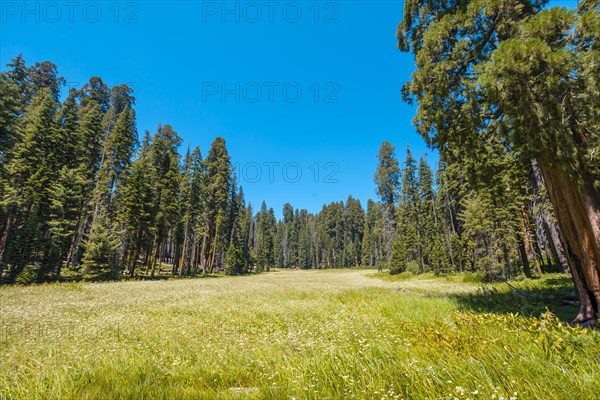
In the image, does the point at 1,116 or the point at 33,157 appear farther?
the point at 33,157

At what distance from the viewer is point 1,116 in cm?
1939

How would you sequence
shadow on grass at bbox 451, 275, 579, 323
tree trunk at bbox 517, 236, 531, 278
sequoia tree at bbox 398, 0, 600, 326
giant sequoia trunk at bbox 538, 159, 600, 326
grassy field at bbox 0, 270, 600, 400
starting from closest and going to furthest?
grassy field at bbox 0, 270, 600, 400 < sequoia tree at bbox 398, 0, 600, 326 < giant sequoia trunk at bbox 538, 159, 600, 326 < shadow on grass at bbox 451, 275, 579, 323 < tree trunk at bbox 517, 236, 531, 278

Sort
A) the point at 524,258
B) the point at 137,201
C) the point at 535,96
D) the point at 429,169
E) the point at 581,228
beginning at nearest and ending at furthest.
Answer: the point at 535,96, the point at 581,228, the point at 524,258, the point at 137,201, the point at 429,169

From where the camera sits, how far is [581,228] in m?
6.23

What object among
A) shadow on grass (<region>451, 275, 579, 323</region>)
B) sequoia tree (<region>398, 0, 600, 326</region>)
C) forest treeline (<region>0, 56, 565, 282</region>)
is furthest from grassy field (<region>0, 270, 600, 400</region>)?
forest treeline (<region>0, 56, 565, 282</region>)

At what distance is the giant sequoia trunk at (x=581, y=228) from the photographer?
598 cm

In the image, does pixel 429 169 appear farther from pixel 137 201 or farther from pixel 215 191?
pixel 137 201

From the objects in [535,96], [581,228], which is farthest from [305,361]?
[581,228]

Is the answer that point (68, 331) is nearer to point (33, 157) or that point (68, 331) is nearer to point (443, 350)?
point (443, 350)

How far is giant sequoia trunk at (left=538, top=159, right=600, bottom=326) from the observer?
5.98 metres

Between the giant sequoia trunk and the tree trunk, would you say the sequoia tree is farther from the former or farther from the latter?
the tree trunk

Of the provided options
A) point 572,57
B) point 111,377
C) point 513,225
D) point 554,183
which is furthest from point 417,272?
point 111,377

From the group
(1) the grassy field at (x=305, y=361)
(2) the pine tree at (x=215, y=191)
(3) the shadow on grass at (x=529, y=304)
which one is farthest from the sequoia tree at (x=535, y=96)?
(2) the pine tree at (x=215, y=191)

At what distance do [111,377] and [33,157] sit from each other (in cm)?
3212
